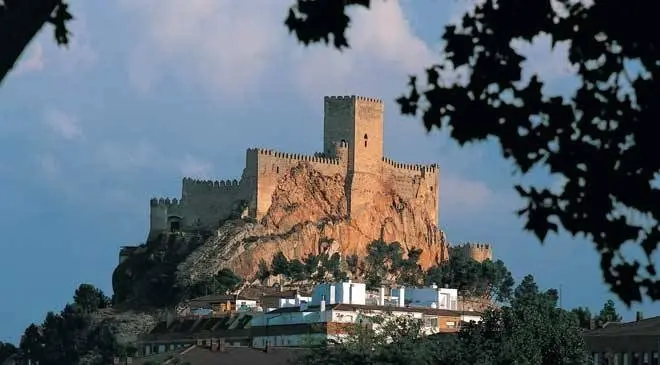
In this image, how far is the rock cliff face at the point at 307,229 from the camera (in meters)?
126

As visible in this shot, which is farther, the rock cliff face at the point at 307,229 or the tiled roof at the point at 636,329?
the rock cliff face at the point at 307,229

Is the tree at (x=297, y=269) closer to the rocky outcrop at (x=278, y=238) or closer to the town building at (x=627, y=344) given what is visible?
the rocky outcrop at (x=278, y=238)

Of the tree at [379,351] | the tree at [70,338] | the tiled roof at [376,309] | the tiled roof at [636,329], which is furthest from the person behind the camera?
the tree at [70,338]

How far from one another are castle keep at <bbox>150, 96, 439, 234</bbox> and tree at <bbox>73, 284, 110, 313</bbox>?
772cm

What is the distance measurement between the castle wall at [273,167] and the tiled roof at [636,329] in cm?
4588

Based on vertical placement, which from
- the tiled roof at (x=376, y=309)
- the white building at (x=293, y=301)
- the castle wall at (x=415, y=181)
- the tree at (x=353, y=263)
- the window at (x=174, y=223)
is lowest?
the tiled roof at (x=376, y=309)

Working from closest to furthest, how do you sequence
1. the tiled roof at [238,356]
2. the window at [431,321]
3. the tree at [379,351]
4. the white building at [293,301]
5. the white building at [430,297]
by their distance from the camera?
1. the tree at [379,351]
2. the tiled roof at [238,356]
3. the window at [431,321]
4. the white building at [293,301]
5. the white building at [430,297]

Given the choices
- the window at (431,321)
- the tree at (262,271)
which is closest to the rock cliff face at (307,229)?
the tree at (262,271)

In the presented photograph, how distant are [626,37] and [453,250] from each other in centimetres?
13082

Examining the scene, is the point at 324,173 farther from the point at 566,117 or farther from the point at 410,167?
the point at 566,117

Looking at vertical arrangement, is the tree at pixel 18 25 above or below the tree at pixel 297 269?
below

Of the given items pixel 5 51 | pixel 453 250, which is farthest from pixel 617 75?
pixel 453 250

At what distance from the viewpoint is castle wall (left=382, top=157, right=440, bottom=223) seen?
442ft

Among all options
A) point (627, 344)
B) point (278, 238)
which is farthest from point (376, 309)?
point (278, 238)
